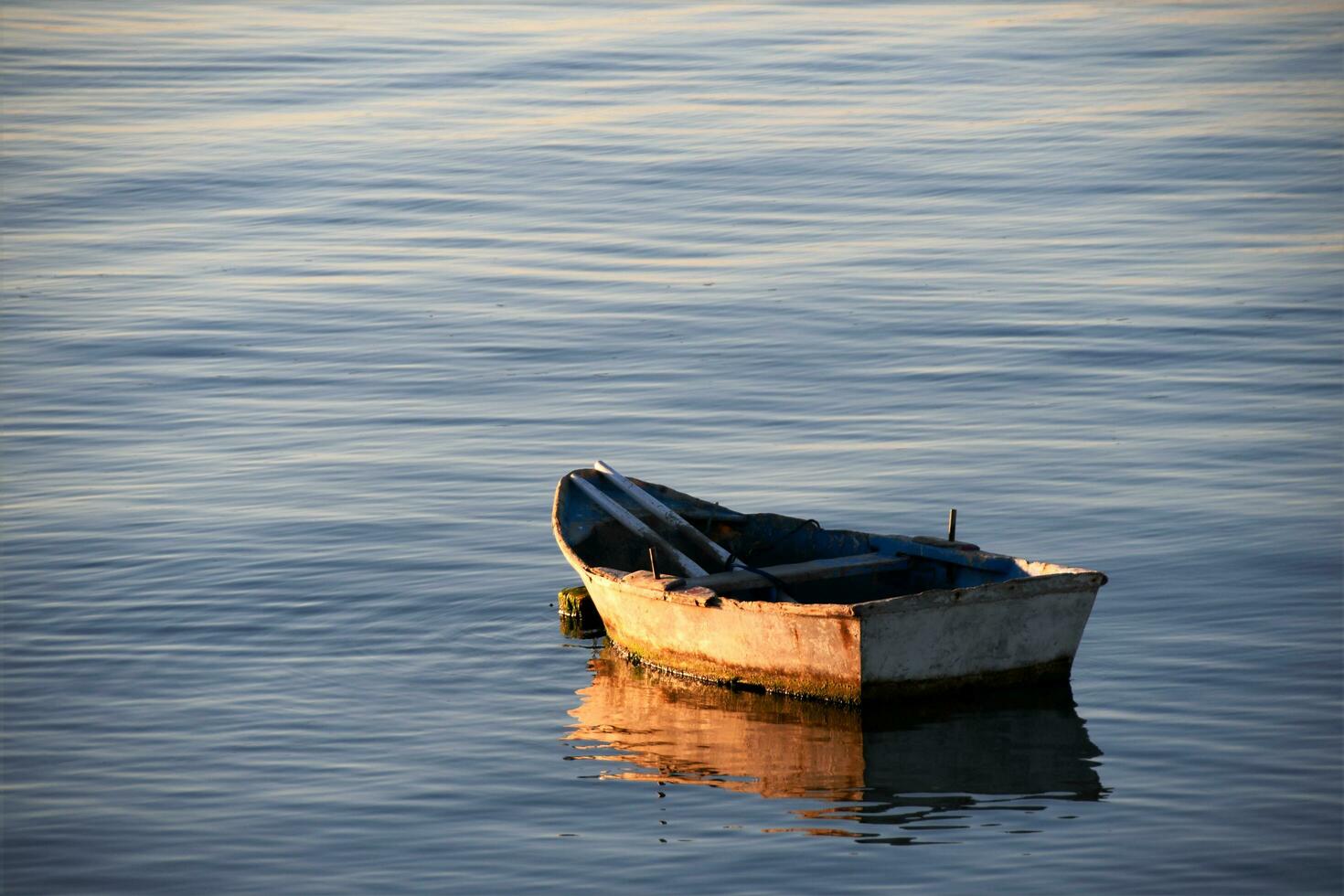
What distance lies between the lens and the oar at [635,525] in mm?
12016

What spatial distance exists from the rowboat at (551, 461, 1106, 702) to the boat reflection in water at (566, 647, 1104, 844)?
0.17 meters

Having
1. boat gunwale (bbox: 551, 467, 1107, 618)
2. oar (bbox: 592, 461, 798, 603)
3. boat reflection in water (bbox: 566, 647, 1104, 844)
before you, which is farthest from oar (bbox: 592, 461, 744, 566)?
boat reflection in water (bbox: 566, 647, 1104, 844)

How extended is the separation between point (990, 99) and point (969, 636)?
25.3 metres

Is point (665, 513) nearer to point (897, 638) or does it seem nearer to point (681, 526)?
point (681, 526)

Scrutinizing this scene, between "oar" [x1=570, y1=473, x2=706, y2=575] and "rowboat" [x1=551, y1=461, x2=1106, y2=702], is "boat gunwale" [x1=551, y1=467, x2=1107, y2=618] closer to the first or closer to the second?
"rowboat" [x1=551, y1=461, x2=1106, y2=702]

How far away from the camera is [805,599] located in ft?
39.6

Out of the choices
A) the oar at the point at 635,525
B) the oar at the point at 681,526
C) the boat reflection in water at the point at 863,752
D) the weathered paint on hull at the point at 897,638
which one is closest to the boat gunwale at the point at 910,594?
the weathered paint on hull at the point at 897,638

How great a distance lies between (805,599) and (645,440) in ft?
16.9

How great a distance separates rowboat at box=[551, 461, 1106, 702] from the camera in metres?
10.7

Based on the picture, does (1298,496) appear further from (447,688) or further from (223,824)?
(223,824)

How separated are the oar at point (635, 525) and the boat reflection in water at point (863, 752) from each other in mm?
802

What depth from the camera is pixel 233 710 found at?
37.4 ft

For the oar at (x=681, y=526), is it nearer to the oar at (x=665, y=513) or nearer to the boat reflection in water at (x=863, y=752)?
the oar at (x=665, y=513)

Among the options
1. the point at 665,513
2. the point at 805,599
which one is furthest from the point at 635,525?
the point at 805,599
